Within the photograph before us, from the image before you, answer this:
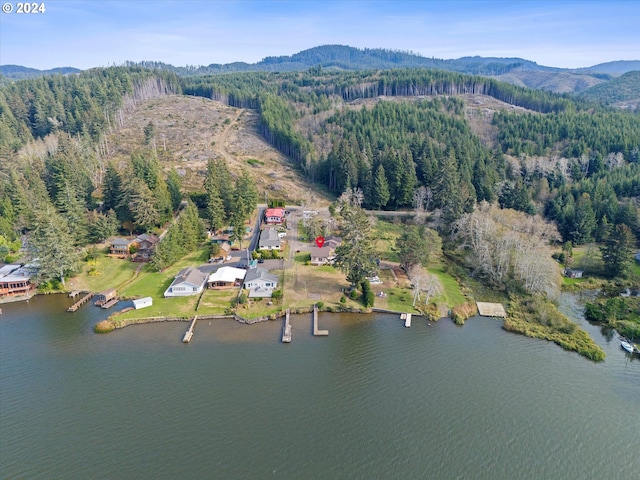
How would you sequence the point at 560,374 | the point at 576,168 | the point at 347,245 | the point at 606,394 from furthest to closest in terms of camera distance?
the point at 576,168 < the point at 347,245 < the point at 560,374 < the point at 606,394

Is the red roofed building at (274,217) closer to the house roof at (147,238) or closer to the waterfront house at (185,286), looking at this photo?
the house roof at (147,238)

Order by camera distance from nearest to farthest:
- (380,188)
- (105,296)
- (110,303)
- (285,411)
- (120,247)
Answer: (285,411) < (110,303) < (105,296) < (120,247) < (380,188)

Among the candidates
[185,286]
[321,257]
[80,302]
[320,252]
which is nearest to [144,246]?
[80,302]

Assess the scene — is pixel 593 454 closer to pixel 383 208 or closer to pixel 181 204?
pixel 383 208

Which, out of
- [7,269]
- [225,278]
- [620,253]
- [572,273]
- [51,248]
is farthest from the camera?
[572,273]

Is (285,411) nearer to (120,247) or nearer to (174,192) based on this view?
(120,247)

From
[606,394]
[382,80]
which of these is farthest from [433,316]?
[382,80]

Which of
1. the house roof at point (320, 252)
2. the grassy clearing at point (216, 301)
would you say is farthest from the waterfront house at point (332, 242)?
the grassy clearing at point (216, 301)

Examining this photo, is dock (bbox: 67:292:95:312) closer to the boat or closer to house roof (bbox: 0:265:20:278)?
house roof (bbox: 0:265:20:278)
